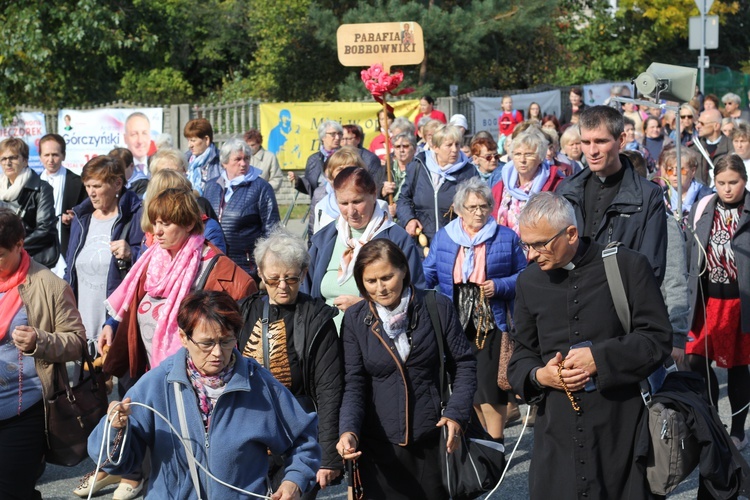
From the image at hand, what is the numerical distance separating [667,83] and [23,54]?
18.7 metres

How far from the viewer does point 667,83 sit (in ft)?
24.4

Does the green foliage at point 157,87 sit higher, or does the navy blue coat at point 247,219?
the green foliage at point 157,87

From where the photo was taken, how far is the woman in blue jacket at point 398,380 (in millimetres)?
4711

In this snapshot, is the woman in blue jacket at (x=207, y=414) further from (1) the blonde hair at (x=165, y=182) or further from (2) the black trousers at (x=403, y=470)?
(1) the blonde hair at (x=165, y=182)

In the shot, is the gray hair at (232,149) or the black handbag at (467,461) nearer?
the black handbag at (467,461)

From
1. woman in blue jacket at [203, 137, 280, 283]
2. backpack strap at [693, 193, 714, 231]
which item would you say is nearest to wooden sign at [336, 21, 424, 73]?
woman in blue jacket at [203, 137, 280, 283]

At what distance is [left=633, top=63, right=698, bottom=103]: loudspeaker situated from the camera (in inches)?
289

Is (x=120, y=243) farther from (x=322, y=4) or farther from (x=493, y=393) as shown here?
(x=322, y=4)

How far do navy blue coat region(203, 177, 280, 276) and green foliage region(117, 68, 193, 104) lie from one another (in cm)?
2178

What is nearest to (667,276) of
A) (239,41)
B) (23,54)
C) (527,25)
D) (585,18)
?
(23,54)

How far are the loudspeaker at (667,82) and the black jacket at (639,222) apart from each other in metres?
2.26

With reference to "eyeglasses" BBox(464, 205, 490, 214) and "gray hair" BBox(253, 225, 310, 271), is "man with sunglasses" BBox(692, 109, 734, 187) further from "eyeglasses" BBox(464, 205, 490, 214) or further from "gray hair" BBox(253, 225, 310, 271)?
"gray hair" BBox(253, 225, 310, 271)

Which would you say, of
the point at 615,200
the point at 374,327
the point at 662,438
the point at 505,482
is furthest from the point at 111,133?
the point at 662,438

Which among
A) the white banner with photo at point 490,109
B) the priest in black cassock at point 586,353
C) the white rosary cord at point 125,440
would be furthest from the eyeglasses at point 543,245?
the white banner with photo at point 490,109
